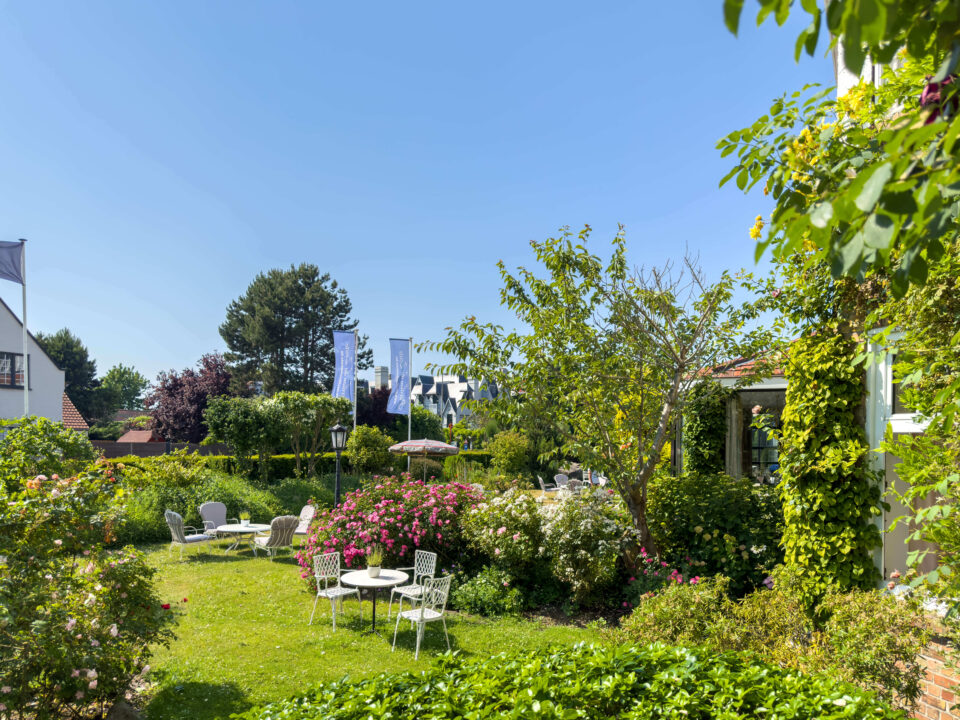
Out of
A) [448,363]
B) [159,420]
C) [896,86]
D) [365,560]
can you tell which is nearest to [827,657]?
[896,86]

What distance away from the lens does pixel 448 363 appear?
9375mm

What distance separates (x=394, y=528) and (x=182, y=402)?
32.8m

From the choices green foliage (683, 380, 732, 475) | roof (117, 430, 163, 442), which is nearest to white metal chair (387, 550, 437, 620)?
green foliage (683, 380, 732, 475)

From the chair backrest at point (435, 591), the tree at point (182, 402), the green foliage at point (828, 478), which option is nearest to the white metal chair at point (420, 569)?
the chair backrest at point (435, 591)

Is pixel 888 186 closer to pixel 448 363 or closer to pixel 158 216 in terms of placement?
pixel 448 363

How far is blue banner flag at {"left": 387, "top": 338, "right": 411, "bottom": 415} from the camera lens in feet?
78.2

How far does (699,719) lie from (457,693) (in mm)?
1263

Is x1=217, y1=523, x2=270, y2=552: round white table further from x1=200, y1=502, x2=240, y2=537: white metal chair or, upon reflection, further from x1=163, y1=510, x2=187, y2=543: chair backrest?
x1=163, y1=510, x2=187, y2=543: chair backrest

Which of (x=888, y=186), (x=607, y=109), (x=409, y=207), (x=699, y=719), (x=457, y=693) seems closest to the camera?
(x=888, y=186)

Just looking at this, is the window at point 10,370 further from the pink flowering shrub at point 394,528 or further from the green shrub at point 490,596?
the green shrub at point 490,596

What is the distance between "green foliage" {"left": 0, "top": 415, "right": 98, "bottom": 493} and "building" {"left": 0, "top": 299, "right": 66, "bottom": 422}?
24.5 m

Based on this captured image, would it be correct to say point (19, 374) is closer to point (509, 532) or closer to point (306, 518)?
point (306, 518)

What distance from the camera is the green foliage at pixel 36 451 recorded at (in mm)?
5918

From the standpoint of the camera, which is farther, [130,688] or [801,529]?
[801,529]
